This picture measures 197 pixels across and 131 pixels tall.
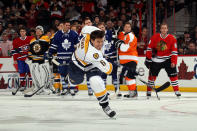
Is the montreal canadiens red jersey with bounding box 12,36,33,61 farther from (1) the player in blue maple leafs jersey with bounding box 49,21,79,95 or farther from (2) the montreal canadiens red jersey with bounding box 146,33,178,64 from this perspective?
(2) the montreal canadiens red jersey with bounding box 146,33,178,64

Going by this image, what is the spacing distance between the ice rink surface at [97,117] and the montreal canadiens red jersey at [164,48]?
1.03 m

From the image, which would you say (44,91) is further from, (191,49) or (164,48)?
(191,49)

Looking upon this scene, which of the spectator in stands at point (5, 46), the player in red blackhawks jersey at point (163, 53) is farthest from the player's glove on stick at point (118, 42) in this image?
the spectator in stands at point (5, 46)

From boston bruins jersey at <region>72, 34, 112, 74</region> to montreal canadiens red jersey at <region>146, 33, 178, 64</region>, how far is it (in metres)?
2.99

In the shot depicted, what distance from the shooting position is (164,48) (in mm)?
9102

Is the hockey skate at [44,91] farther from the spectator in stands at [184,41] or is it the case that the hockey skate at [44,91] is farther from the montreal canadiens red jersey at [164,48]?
the spectator in stands at [184,41]

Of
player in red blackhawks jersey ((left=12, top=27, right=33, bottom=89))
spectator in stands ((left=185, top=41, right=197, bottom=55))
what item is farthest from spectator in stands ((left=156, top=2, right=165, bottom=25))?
player in red blackhawks jersey ((left=12, top=27, right=33, bottom=89))

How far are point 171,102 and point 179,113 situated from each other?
5.83 feet

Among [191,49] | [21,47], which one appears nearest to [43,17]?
[21,47]

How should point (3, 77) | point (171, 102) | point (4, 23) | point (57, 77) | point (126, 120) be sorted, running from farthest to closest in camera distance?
point (4, 23) < point (3, 77) < point (57, 77) < point (171, 102) < point (126, 120)

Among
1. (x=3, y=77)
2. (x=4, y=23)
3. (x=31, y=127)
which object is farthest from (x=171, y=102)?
(x=4, y=23)

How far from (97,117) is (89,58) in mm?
787

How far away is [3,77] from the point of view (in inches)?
488

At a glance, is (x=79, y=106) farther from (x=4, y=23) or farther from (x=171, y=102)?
(x=4, y=23)
